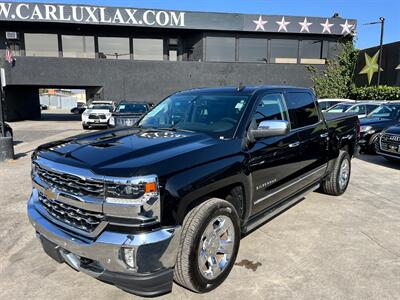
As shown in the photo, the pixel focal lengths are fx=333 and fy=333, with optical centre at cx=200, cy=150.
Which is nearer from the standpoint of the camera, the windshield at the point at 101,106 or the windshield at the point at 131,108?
the windshield at the point at 131,108

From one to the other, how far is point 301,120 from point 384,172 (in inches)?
188

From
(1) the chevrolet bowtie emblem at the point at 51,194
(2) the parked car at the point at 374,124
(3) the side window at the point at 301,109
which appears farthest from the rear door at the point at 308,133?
(2) the parked car at the point at 374,124

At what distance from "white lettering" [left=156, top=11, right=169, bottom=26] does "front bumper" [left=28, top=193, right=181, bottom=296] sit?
2237 centimetres

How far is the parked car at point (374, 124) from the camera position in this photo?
1020 centimetres

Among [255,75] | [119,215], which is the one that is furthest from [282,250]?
[255,75]

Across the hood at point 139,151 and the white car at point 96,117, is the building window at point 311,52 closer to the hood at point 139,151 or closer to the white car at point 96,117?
the white car at point 96,117

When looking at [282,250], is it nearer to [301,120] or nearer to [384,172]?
[301,120]

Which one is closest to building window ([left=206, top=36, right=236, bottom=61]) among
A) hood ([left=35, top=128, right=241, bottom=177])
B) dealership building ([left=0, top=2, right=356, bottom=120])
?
dealership building ([left=0, top=2, right=356, bottom=120])

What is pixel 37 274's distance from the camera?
3426 millimetres

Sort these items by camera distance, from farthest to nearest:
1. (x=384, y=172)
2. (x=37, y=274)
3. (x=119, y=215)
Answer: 1. (x=384, y=172)
2. (x=37, y=274)
3. (x=119, y=215)

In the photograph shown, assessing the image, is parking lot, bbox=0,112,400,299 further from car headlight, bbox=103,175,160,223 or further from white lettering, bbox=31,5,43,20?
white lettering, bbox=31,5,43,20

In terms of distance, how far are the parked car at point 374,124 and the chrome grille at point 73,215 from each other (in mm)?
9578

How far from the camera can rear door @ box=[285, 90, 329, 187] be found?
449 cm

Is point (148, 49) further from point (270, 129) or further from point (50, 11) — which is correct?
point (270, 129)
